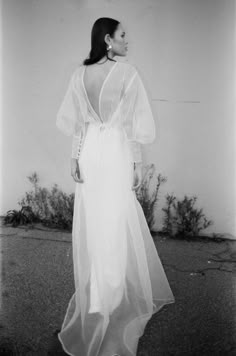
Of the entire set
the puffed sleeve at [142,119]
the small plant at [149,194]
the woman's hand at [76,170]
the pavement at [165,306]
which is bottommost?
the pavement at [165,306]

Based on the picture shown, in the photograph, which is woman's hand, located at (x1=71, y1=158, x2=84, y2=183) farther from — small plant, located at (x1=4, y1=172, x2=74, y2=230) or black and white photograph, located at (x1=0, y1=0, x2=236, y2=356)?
small plant, located at (x1=4, y1=172, x2=74, y2=230)

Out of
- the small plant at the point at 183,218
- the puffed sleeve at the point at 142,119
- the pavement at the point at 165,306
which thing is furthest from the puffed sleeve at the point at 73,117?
the small plant at the point at 183,218

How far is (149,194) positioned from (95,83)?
2.27 meters

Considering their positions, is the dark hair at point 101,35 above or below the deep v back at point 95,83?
above

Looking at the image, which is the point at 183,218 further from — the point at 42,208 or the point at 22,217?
the point at 22,217

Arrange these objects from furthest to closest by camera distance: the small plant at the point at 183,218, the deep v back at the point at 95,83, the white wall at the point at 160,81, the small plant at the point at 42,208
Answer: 1. the small plant at the point at 42,208
2. the small plant at the point at 183,218
3. the white wall at the point at 160,81
4. the deep v back at the point at 95,83

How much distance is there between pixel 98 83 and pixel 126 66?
8.0 inches

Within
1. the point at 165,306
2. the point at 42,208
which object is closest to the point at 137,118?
the point at 165,306

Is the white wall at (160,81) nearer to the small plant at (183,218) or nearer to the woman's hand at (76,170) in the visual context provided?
the small plant at (183,218)

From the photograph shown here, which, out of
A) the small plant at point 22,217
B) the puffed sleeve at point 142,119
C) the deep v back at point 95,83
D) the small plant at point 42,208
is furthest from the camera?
the small plant at point 22,217

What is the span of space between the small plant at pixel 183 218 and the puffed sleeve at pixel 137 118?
1932 millimetres

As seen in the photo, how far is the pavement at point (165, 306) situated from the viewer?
2279 mm
